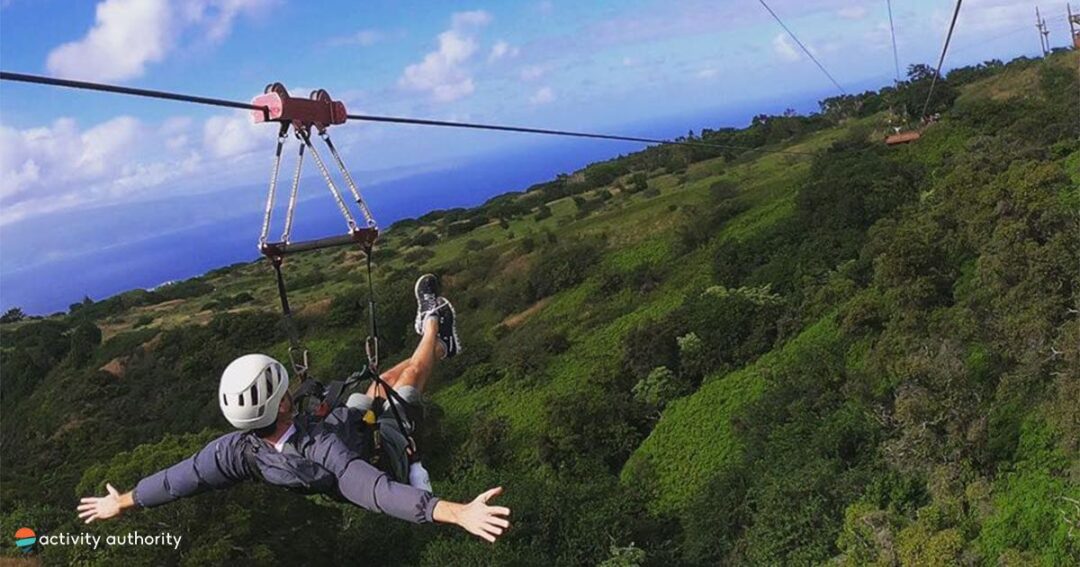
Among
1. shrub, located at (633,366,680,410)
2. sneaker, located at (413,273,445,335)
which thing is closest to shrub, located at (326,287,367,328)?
shrub, located at (633,366,680,410)

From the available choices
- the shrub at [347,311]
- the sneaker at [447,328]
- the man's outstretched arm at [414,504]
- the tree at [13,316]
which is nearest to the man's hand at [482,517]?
the man's outstretched arm at [414,504]

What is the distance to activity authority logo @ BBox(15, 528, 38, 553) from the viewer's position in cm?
1773

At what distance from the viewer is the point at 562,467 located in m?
22.6

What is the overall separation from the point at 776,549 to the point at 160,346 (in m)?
36.3

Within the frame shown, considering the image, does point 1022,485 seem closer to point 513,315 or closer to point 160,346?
point 513,315

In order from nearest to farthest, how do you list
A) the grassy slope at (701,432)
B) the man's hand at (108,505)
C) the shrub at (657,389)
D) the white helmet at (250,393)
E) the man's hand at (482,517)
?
the man's hand at (482,517) → the white helmet at (250,393) → the man's hand at (108,505) → the grassy slope at (701,432) → the shrub at (657,389)

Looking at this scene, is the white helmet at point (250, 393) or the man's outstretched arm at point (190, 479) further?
the man's outstretched arm at point (190, 479)

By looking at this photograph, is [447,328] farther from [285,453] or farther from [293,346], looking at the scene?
[285,453]

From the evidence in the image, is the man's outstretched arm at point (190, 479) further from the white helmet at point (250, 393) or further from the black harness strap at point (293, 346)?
the black harness strap at point (293, 346)

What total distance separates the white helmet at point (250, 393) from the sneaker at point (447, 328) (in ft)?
6.12

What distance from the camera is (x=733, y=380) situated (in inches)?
923

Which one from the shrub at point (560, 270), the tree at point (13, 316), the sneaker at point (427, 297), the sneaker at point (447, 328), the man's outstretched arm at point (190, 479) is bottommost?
the shrub at point (560, 270)

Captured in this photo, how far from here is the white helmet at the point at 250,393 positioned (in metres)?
3.96

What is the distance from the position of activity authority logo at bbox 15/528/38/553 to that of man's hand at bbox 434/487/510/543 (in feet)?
60.3
